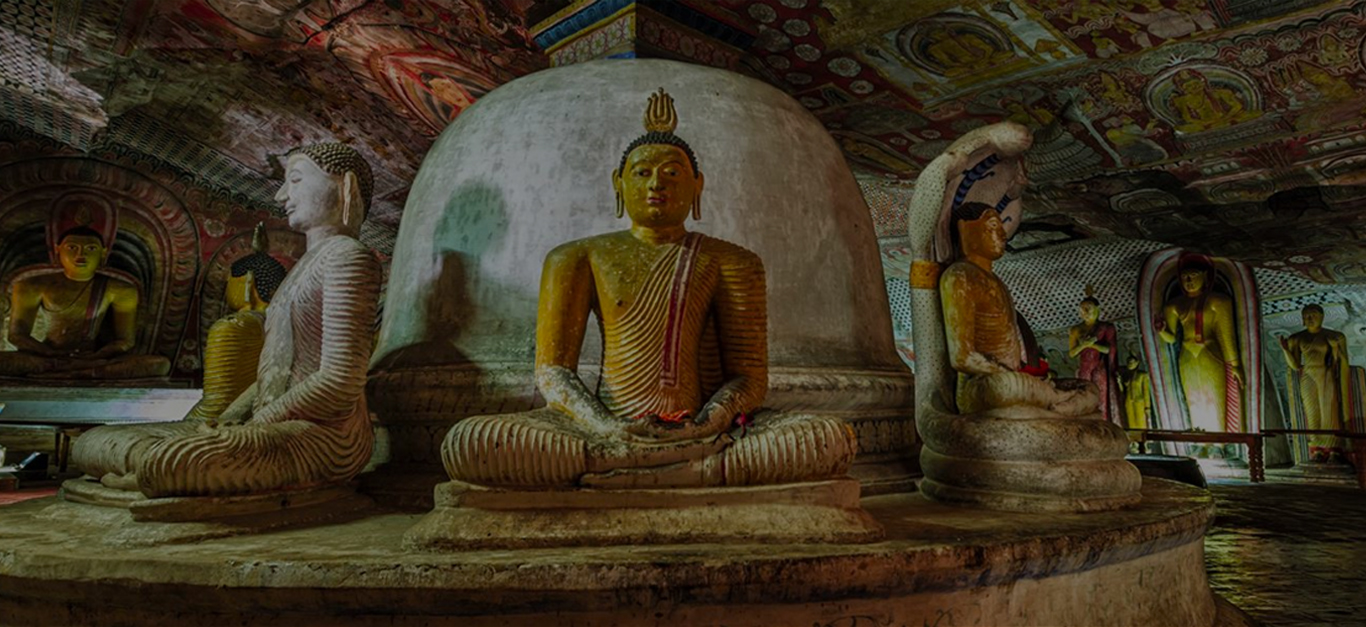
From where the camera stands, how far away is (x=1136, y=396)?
479 inches

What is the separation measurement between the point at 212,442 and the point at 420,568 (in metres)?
1.10

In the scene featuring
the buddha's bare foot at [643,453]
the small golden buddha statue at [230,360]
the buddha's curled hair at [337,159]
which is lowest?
the buddha's bare foot at [643,453]

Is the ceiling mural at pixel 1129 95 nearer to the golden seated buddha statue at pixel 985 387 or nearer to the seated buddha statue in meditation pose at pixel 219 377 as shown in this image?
the golden seated buddha statue at pixel 985 387

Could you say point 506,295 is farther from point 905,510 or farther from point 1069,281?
point 1069,281

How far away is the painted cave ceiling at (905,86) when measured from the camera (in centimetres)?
645

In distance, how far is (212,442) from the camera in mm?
2445

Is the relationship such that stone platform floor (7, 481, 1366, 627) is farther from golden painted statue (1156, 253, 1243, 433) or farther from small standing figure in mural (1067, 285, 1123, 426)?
small standing figure in mural (1067, 285, 1123, 426)

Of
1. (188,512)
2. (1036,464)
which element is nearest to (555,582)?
(188,512)

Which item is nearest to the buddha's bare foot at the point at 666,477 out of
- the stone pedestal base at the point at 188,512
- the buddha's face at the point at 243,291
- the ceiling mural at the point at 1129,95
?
the stone pedestal base at the point at 188,512

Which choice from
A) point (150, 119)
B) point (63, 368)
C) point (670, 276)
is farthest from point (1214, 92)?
point (63, 368)

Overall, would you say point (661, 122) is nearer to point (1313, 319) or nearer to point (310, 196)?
point (310, 196)

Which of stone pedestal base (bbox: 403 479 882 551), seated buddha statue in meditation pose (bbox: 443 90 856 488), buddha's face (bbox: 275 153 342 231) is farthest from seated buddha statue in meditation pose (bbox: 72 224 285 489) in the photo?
seated buddha statue in meditation pose (bbox: 443 90 856 488)

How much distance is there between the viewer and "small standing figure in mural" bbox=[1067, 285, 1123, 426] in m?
11.5

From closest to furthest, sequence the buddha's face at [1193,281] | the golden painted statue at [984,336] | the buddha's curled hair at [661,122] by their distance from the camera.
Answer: the buddha's curled hair at [661,122] < the golden painted statue at [984,336] < the buddha's face at [1193,281]
